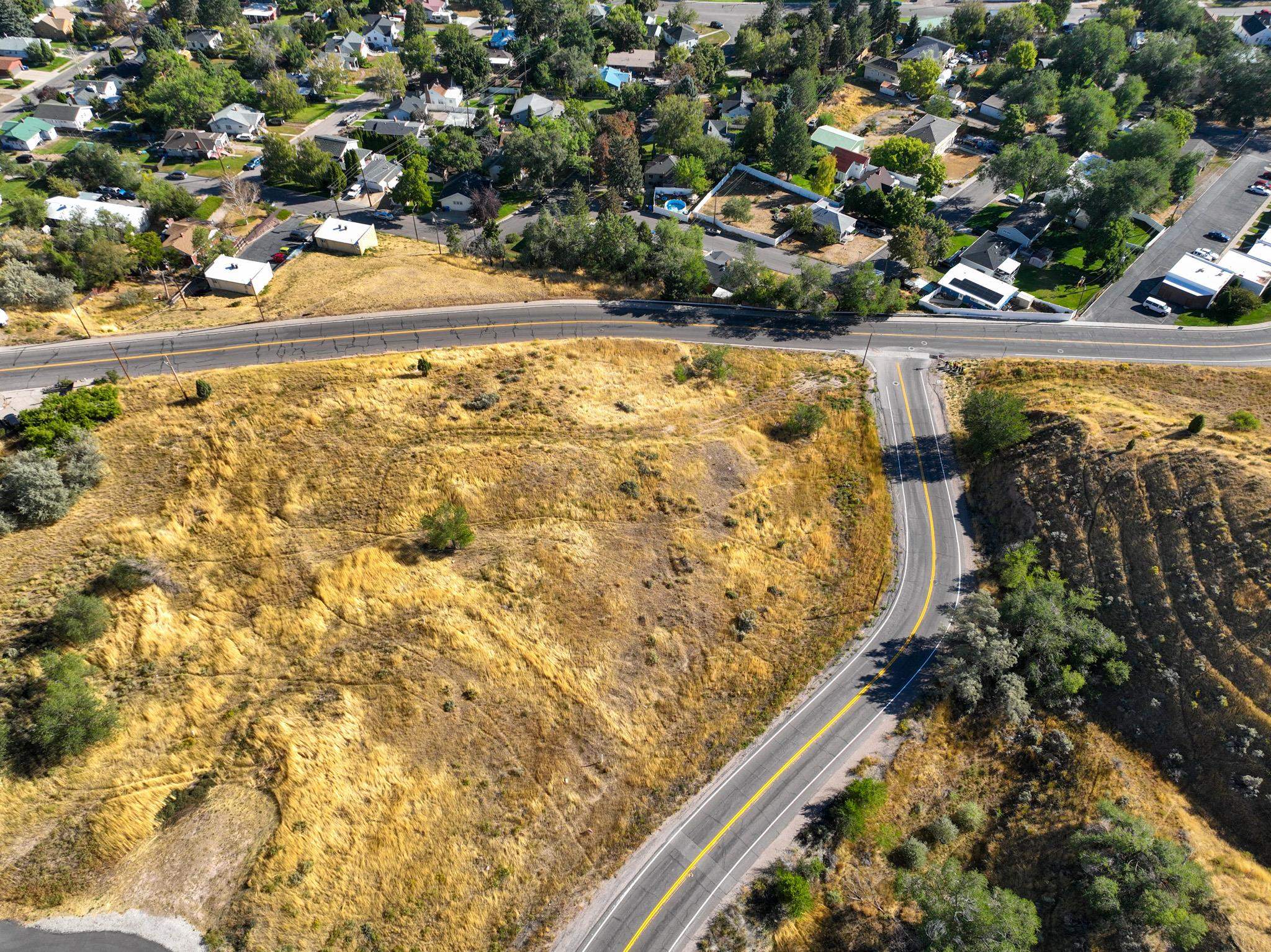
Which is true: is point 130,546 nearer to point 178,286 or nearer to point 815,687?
point 178,286

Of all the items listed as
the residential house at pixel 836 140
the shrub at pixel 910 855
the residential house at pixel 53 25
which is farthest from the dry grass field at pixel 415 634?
the residential house at pixel 53 25

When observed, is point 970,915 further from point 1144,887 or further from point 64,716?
point 64,716

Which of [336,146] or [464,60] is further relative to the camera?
[464,60]

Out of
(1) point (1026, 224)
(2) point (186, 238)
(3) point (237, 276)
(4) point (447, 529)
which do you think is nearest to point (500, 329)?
(4) point (447, 529)

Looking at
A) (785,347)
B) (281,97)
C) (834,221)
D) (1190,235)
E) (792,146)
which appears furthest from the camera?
(281,97)

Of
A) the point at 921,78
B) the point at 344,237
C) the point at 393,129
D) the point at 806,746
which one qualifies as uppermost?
the point at 921,78

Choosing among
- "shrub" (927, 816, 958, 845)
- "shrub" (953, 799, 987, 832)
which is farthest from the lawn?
"shrub" (927, 816, 958, 845)

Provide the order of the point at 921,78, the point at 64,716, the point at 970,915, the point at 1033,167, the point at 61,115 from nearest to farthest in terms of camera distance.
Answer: the point at 970,915, the point at 64,716, the point at 1033,167, the point at 61,115, the point at 921,78
